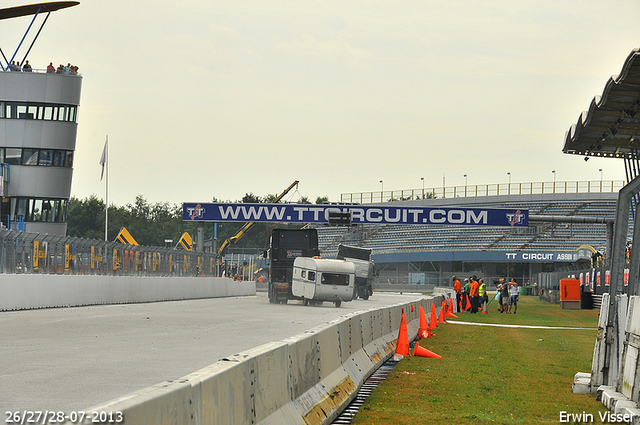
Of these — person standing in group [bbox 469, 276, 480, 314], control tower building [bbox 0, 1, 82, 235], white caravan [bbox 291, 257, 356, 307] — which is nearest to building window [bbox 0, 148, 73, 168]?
control tower building [bbox 0, 1, 82, 235]

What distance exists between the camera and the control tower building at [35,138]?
58.5 metres

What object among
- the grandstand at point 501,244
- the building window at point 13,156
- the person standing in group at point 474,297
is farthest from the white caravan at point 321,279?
the grandstand at point 501,244

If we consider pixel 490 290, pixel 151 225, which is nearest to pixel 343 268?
pixel 490 290

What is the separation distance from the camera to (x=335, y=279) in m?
36.6

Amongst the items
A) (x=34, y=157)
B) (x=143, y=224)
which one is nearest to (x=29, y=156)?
(x=34, y=157)

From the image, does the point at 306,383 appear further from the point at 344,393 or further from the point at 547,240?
the point at 547,240

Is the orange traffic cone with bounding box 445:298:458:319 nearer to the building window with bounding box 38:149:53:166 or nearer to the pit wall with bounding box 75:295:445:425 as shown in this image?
the pit wall with bounding box 75:295:445:425

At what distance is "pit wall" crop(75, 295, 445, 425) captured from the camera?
4.39m

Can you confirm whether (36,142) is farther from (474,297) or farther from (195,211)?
A: (474,297)

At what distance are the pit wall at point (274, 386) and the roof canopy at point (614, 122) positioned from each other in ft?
15.5

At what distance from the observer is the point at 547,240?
85000 millimetres

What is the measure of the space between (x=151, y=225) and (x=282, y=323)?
126768 mm

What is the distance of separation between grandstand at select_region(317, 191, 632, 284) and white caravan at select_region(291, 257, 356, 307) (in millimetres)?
44170

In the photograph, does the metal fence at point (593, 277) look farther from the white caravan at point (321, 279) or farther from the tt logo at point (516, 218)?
the white caravan at point (321, 279)
